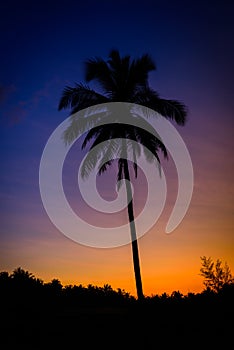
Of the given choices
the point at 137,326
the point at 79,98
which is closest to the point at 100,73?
the point at 79,98

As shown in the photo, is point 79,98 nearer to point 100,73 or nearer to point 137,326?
point 100,73

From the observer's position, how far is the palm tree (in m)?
20.4

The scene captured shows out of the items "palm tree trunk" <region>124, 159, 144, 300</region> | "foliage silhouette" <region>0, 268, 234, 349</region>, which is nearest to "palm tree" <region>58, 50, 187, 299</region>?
"palm tree trunk" <region>124, 159, 144, 300</region>

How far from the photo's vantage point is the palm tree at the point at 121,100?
20.4 meters

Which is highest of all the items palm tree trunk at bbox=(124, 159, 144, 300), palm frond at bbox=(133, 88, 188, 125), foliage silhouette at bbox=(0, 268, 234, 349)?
palm frond at bbox=(133, 88, 188, 125)

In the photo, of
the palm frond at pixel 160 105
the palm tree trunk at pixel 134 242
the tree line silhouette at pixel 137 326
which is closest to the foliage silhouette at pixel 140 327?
the tree line silhouette at pixel 137 326

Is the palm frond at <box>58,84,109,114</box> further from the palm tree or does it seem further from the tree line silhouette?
the tree line silhouette

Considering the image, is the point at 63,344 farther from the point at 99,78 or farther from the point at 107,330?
the point at 99,78

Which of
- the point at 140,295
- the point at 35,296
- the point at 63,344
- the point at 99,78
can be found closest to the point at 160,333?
the point at 63,344

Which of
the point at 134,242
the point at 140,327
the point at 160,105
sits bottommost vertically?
the point at 140,327

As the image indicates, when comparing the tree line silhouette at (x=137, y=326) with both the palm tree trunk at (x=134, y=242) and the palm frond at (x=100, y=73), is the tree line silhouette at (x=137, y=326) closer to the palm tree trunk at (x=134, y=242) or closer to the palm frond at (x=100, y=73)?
the palm tree trunk at (x=134, y=242)

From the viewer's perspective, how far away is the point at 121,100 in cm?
2067

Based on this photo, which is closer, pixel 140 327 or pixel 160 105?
pixel 140 327

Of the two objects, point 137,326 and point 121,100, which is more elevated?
point 121,100
